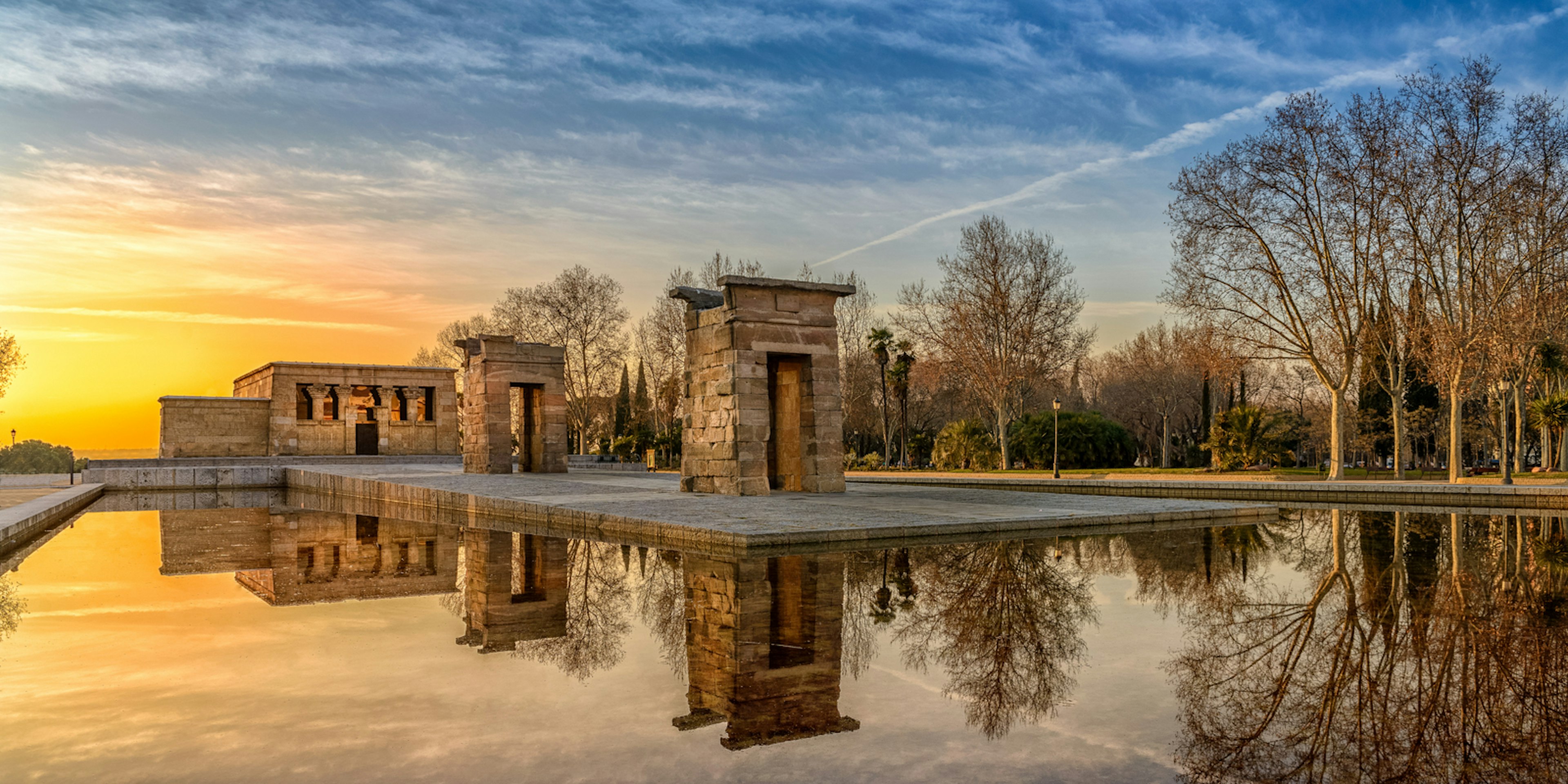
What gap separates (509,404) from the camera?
83.5 feet

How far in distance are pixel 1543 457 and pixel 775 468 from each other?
1191 inches

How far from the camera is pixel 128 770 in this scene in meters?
3.32

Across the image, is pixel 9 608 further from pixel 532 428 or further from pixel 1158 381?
pixel 1158 381

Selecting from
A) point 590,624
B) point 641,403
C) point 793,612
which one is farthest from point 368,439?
point 793,612

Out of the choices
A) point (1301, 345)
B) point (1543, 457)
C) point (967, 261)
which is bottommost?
point (1543, 457)

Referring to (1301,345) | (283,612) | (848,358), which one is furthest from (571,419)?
(283,612)

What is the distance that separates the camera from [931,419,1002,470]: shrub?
3641 centimetres

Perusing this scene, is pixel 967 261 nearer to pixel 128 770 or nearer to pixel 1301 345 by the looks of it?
pixel 1301 345

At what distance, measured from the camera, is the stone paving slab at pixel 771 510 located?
33.2 feet

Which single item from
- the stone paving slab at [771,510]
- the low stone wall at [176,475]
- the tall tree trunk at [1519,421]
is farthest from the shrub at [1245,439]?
the low stone wall at [176,475]

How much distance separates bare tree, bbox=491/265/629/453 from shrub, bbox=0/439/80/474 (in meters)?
26.5

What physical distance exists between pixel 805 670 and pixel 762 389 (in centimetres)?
1104

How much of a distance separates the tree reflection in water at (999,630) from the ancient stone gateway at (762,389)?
276 inches

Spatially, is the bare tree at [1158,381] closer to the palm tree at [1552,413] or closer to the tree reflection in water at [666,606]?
the palm tree at [1552,413]
